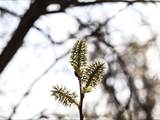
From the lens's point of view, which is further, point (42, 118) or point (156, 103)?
point (156, 103)

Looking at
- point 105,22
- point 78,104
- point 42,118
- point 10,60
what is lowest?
point 78,104

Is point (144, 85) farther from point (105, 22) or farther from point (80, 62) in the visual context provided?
point (80, 62)

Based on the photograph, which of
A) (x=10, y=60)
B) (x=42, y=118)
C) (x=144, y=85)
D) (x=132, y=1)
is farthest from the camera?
(x=144, y=85)

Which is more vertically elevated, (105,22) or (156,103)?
(105,22)

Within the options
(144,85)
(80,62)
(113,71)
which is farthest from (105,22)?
(80,62)

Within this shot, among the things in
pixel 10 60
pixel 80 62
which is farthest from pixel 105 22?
pixel 80 62

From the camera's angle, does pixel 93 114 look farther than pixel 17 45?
Yes

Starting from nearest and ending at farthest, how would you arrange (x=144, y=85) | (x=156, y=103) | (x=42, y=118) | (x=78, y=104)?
(x=78, y=104)
(x=42, y=118)
(x=156, y=103)
(x=144, y=85)

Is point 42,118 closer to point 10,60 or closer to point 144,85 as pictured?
point 10,60

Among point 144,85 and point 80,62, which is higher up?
point 144,85
